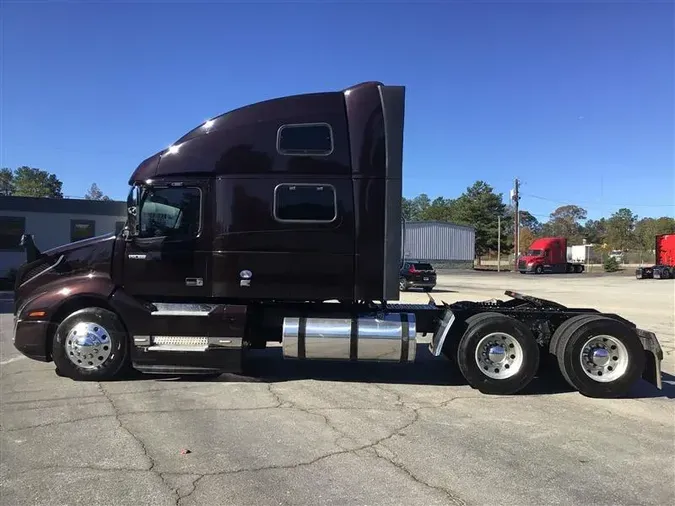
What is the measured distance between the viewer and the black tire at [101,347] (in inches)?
279

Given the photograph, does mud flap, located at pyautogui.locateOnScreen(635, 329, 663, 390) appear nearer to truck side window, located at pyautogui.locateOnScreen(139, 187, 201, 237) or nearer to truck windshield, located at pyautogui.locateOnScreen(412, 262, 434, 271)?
truck side window, located at pyautogui.locateOnScreen(139, 187, 201, 237)

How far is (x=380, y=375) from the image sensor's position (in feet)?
25.9

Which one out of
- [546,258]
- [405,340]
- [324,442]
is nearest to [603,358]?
[405,340]

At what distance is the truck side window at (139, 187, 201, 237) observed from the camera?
23.5 feet

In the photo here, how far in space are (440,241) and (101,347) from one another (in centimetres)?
6050

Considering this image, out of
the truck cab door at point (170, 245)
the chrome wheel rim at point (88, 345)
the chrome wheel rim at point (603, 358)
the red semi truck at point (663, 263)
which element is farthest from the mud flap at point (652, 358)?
the red semi truck at point (663, 263)

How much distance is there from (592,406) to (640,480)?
2.27 m

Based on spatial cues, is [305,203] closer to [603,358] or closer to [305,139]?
[305,139]

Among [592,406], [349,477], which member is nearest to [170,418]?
[349,477]

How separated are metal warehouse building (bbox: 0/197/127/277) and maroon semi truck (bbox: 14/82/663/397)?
1926 cm

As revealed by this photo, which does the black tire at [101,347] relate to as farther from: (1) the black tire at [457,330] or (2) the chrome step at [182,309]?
(1) the black tire at [457,330]

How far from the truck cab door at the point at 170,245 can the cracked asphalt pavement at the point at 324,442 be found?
1334mm

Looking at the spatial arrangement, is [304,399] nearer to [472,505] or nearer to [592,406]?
[472,505]

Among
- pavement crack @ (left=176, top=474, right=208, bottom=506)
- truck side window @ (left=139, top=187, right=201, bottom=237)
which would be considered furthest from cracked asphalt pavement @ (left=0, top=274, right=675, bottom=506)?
truck side window @ (left=139, top=187, right=201, bottom=237)
